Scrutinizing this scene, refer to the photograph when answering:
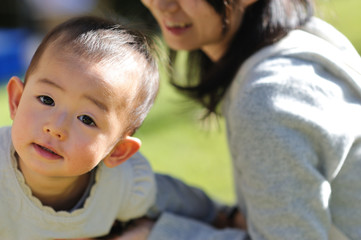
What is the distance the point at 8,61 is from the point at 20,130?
4.12 m

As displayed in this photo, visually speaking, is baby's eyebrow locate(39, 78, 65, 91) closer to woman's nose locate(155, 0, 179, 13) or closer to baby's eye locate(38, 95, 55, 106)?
baby's eye locate(38, 95, 55, 106)

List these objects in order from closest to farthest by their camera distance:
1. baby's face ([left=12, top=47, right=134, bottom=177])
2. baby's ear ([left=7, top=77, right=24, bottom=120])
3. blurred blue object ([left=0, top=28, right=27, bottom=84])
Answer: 1. baby's face ([left=12, top=47, right=134, bottom=177])
2. baby's ear ([left=7, top=77, right=24, bottom=120])
3. blurred blue object ([left=0, top=28, right=27, bottom=84])

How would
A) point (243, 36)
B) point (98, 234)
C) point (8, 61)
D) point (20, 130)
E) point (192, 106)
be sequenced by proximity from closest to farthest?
point (20, 130), point (98, 234), point (243, 36), point (192, 106), point (8, 61)

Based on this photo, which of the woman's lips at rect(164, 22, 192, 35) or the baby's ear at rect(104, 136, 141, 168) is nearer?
the baby's ear at rect(104, 136, 141, 168)

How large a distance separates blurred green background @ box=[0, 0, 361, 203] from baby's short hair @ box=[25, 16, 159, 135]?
754 millimetres

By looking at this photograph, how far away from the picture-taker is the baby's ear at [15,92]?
1429 millimetres

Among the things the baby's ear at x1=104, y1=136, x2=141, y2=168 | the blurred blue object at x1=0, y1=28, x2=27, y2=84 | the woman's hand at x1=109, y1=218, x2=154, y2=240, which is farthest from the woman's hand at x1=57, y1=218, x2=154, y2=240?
the blurred blue object at x1=0, y1=28, x2=27, y2=84

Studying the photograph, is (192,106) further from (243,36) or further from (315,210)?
(315,210)

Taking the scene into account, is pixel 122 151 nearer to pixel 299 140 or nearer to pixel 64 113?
pixel 64 113

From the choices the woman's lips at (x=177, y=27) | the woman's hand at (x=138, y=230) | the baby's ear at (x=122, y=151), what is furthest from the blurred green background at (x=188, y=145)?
the baby's ear at (x=122, y=151)

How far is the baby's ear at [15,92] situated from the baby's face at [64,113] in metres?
0.06

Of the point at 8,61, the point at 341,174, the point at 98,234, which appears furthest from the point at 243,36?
Result: the point at 8,61

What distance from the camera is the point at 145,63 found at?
4.82ft

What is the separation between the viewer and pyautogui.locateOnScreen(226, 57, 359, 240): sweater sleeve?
150 centimetres
